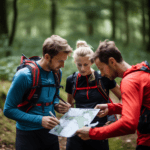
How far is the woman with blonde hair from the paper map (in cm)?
57

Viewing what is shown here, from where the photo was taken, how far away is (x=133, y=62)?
12227 millimetres

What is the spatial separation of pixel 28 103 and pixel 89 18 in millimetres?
16840

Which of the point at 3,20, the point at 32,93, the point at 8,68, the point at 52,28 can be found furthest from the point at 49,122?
the point at 52,28

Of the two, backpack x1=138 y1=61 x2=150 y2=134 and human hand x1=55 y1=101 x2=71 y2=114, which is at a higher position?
backpack x1=138 y1=61 x2=150 y2=134

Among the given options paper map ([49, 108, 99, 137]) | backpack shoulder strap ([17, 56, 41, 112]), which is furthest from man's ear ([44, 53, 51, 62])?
paper map ([49, 108, 99, 137])

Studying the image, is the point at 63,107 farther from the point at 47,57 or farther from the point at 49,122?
the point at 47,57

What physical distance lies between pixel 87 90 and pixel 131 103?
1433 millimetres

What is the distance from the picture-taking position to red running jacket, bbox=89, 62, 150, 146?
1.47 m

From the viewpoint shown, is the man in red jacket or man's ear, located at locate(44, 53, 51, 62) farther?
man's ear, located at locate(44, 53, 51, 62)

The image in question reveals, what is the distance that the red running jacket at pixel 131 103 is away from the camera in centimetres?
147

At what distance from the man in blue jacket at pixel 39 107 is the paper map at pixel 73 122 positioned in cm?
11

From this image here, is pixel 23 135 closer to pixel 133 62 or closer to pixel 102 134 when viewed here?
pixel 102 134

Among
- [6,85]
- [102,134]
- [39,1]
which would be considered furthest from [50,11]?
[102,134]

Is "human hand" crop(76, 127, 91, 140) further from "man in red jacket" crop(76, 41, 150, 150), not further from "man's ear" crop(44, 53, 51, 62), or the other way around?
"man's ear" crop(44, 53, 51, 62)
